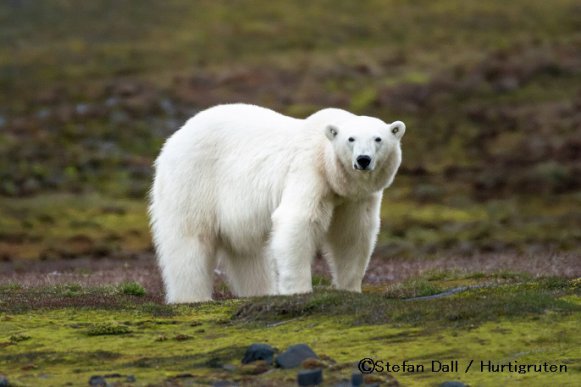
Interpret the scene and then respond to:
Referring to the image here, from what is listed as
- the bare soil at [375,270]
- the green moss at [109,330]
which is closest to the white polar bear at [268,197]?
the bare soil at [375,270]

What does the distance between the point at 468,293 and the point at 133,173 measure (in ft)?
113

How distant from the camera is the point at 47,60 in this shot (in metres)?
78.8

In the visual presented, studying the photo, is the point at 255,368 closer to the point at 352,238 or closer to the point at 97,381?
the point at 97,381

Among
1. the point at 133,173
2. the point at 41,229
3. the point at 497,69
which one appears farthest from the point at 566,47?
the point at 41,229

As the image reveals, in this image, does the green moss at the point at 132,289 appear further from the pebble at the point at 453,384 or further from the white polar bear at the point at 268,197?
the pebble at the point at 453,384

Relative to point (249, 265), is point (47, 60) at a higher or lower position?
higher

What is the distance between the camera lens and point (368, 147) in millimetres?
14969

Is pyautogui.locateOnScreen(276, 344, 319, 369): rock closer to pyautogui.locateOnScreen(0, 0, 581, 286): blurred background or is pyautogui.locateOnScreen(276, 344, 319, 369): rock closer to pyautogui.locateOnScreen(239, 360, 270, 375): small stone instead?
pyautogui.locateOnScreen(239, 360, 270, 375): small stone

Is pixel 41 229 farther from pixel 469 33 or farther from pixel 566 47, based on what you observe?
pixel 469 33

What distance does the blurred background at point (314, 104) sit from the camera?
116ft

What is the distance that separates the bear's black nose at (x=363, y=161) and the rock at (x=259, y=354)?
4.13 m

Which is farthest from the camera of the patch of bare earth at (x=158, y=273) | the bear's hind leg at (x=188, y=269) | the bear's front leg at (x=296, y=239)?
the bear's hind leg at (x=188, y=269)

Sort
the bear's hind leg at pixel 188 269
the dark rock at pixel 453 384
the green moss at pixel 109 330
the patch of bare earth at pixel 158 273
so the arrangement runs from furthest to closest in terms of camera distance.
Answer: the bear's hind leg at pixel 188 269 → the patch of bare earth at pixel 158 273 → the green moss at pixel 109 330 → the dark rock at pixel 453 384

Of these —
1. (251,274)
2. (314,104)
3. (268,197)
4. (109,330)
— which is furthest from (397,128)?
(314,104)
